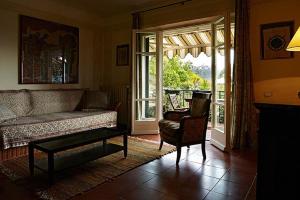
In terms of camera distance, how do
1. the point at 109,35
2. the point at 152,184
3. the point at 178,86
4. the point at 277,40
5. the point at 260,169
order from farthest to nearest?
1. the point at 178,86
2. the point at 109,35
3. the point at 277,40
4. the point at 152,184
5. the point at 260,169

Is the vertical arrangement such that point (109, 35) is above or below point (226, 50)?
above

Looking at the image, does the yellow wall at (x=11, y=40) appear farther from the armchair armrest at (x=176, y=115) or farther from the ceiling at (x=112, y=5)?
the armchair armrest at (x=176, y=115)

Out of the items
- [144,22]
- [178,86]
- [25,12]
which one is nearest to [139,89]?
[144,22]

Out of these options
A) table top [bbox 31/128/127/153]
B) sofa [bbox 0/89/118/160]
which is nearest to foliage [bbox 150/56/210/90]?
sofa [bbox 0/89/118/160]

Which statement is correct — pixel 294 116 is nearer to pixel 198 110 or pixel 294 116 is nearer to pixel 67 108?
pixel 198 110

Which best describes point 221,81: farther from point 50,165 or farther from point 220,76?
point 50,165

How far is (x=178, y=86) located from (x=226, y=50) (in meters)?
4.62

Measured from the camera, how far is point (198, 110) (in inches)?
137

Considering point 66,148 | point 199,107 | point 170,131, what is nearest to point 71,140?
point 66,148

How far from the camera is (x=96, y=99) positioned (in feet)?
15.4

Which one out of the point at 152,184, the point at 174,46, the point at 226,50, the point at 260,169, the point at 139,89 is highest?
the point at 174,46

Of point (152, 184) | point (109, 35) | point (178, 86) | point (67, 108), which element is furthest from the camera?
point (178, 86)

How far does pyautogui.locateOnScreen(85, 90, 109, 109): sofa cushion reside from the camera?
15.2 ft

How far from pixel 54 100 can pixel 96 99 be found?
2.57 feet
